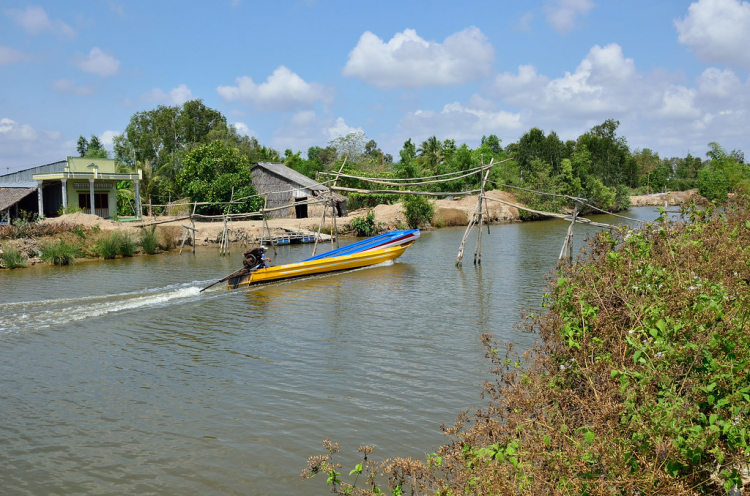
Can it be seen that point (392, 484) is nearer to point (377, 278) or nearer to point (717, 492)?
point (717, 492)

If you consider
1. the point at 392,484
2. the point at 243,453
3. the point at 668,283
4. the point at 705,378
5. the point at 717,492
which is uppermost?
the point at 668,283

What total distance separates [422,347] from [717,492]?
24.2 feet

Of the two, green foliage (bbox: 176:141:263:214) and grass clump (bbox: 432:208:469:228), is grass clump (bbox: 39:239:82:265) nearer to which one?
green foliage (bbox: 176:141:263:214)

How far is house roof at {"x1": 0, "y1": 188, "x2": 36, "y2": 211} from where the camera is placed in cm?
3079

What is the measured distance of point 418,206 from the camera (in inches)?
1576

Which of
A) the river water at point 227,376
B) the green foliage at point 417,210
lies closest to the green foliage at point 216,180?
the green foliage at point 417,210

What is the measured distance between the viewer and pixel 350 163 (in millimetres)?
58031

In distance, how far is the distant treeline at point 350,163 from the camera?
126ft

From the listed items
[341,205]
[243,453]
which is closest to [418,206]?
[341,205]

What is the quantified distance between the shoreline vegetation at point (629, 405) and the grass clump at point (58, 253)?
2227cm

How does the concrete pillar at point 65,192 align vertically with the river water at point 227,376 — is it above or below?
above

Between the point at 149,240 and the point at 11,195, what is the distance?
35.4 ft

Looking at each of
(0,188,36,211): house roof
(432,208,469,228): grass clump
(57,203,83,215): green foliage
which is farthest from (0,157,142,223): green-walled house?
(432,208,469,228): grass clump

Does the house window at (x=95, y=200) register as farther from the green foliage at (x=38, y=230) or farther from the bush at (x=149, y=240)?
the bush at (x=149, y=240)
